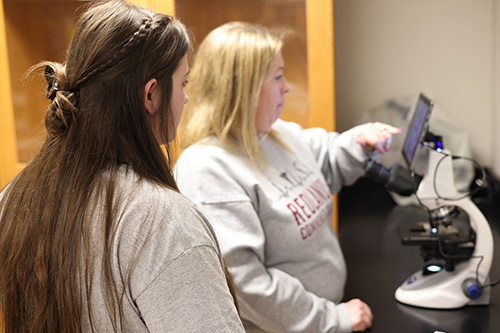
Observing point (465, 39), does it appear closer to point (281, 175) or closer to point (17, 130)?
point (281, 175)

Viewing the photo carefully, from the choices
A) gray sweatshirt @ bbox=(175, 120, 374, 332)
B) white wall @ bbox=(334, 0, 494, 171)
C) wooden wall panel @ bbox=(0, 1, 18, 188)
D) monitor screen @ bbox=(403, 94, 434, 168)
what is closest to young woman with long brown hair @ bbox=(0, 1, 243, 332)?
gray sweatshirt @ bbox=(175, 120, 374, 332)

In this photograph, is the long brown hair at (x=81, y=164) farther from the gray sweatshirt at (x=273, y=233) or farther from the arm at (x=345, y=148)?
the arm at (x=345, y=148)

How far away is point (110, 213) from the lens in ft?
2.75

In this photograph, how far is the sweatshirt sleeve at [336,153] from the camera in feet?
5.91

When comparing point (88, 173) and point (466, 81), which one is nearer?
point (88, 173)

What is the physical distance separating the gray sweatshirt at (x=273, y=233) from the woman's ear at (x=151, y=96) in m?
0.48

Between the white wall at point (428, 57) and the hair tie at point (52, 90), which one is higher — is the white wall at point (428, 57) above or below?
below

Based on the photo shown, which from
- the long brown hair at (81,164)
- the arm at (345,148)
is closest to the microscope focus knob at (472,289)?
the arm at (345,148)

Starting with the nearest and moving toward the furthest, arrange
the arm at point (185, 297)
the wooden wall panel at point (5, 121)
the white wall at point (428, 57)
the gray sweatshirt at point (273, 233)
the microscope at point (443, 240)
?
the arm at point (185, 297) → the gray sweatshirt at point (273, 233) → the microscope at point (443, 240) → the wooden wall panel at point (5, 121) → the white wall at point (428, 57)

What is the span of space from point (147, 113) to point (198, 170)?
1.69 ft

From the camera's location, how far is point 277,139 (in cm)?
168

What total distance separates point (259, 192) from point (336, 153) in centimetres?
47

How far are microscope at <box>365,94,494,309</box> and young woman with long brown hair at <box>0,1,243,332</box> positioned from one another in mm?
777

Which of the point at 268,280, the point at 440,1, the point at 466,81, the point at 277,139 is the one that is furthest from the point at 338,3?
the point at 268,280
